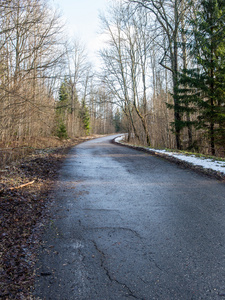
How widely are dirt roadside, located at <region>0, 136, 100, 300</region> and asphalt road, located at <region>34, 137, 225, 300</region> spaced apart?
0.16 metres

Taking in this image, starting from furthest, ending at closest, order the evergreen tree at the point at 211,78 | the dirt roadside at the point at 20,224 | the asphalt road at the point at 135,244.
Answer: the evergreen tree at the point at 211,78
the dirt roadside at the point at 20,224
the asphalt road at the point at 135,244

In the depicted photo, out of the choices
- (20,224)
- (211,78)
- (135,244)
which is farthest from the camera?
(211,78)

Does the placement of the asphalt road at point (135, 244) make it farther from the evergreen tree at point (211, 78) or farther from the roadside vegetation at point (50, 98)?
the evergreen tree at point (211, 78)

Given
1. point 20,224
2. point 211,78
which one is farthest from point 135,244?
point 211,78

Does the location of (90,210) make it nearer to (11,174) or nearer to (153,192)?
(153,192)

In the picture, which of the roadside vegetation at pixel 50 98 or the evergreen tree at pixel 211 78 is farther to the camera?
the evergreen tree at pixel 211 78

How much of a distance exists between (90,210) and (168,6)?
15.5 m

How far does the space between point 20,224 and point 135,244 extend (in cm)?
195

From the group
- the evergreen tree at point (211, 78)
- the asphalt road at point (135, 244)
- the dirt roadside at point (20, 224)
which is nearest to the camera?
the asphalt road at point (135, 244)

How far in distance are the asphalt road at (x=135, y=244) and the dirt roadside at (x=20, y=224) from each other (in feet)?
0.53

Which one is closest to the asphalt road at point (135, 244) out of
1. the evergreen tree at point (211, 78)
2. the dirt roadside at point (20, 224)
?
the dirt roadside at point (20, 224)

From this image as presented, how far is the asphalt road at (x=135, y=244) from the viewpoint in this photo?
2.29 meters

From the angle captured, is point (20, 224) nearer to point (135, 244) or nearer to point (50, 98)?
point (135, 244)

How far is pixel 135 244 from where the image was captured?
10.3 feet
